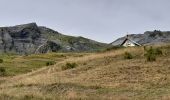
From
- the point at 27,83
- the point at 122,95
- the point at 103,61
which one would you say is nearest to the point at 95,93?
the point at 122,95

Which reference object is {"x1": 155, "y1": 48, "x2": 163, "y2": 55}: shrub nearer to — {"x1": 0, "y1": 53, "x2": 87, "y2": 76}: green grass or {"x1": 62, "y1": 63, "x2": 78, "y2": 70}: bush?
{"x1": 62, "y1": 63, "x2": 78, "y2": 70}: bush

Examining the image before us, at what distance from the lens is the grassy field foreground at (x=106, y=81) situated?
29936 millimetres

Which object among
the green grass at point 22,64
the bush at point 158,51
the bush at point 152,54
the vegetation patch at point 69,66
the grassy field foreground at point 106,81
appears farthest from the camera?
the green grass at point 22,64

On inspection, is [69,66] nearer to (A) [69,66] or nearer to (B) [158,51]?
(A) [69,66]

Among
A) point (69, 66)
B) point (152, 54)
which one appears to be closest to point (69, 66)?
point (69, 66)

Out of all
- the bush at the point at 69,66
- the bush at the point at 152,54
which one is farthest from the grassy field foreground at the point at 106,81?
the bush at the point at 152,54

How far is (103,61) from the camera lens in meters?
48.4

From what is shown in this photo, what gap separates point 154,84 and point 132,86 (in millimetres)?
1624

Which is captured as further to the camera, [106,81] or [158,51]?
[158,51]

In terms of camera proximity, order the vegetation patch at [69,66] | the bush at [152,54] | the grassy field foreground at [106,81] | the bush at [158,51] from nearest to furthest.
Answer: the grassy field foreground at [106,81]
the bush at [152,54]
the bush at [158,51]
the vegetation patch at [69,66]

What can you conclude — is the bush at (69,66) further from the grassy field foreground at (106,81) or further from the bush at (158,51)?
the bush at (158,51)

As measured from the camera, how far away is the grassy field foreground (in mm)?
29936

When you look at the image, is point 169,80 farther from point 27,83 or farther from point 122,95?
point 27,83

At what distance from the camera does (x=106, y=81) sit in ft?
122
